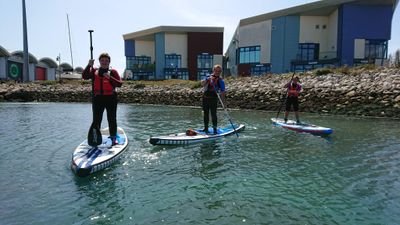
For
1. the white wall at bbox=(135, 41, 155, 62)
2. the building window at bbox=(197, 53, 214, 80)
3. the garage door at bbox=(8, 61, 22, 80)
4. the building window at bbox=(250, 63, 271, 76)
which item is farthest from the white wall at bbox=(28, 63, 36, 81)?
the building window at bbox=(250, 63, 271, 76)

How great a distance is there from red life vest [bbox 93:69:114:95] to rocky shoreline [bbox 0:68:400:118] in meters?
16.6

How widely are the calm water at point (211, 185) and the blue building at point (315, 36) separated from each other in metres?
41.2

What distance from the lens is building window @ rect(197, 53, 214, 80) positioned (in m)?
70.8

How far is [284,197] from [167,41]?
2671 inches

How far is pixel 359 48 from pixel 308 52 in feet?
24.9

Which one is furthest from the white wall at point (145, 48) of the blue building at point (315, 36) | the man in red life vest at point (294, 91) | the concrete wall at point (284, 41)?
the man in red life vest at point (294, 91)

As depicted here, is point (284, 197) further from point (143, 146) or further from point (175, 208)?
point (143, 146)

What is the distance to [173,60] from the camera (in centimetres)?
7175

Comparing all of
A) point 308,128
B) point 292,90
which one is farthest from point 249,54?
point 308,128

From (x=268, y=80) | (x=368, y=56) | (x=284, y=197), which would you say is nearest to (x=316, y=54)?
(x=368, y=56)

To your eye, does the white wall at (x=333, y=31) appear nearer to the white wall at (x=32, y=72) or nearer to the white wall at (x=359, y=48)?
the white wall at (x=359, y=48)

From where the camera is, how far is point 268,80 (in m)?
31.8

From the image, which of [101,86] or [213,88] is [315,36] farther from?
[101,86]

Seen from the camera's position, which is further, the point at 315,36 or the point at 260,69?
the point at 260,69
